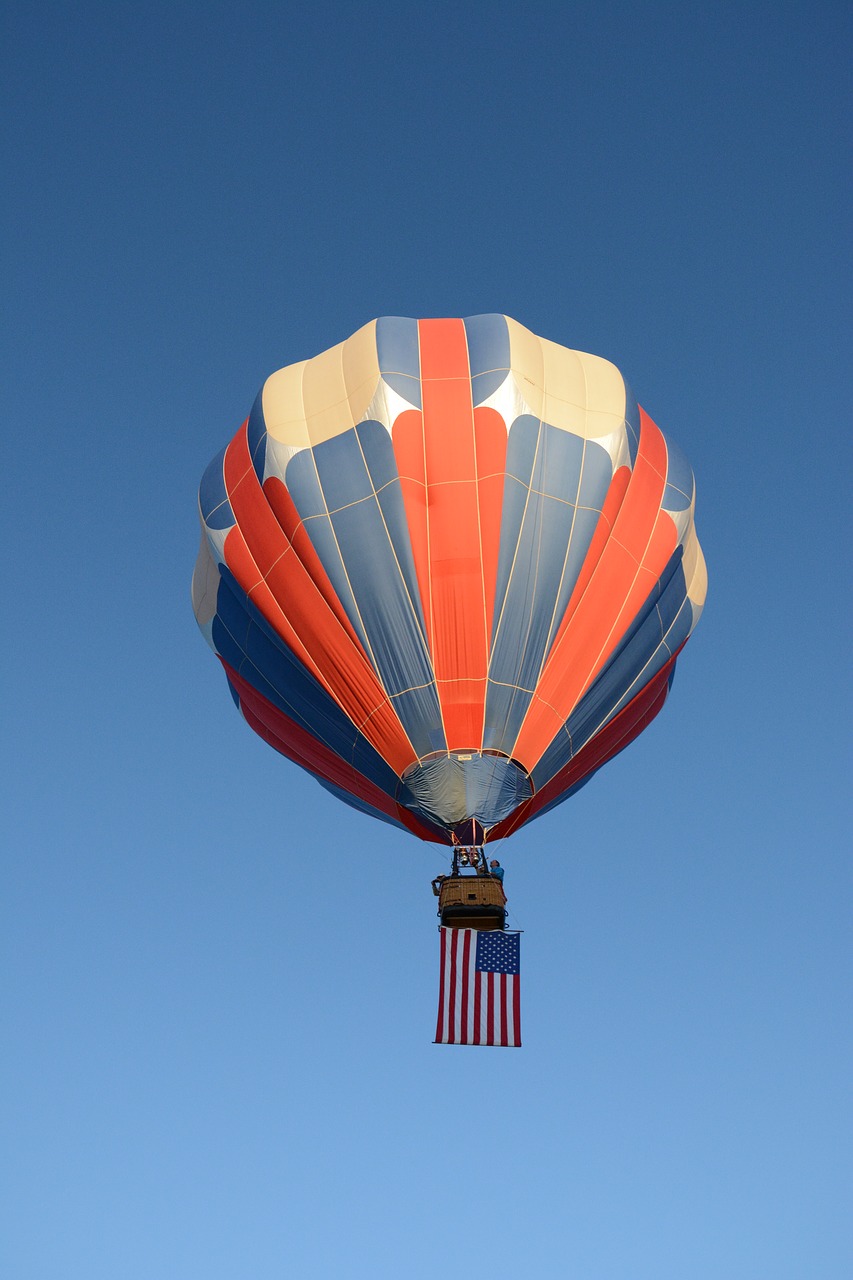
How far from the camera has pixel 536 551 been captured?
15328 millimetres

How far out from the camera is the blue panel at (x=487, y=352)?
52.0 ft

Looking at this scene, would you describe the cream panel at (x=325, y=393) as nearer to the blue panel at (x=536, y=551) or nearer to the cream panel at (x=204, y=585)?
the cream panel at (x=204, y=585)

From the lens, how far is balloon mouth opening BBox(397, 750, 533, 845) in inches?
574

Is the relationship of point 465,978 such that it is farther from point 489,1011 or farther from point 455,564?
point 455,564

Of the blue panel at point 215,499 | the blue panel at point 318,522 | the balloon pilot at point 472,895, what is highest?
the blue panel at point 215,499

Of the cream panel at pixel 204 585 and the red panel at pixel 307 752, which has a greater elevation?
the cream panel at pixel 204 585

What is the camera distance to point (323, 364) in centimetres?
1667

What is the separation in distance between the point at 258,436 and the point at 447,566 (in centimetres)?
274

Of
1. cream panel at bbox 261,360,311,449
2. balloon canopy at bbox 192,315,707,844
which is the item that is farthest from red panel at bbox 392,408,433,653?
cream panel at bbox 261,360,311,449

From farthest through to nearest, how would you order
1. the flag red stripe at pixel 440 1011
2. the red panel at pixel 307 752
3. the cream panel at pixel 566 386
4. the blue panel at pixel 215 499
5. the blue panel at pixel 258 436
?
the blue panel at pixel 215 499 → the blue panel at pixel 258 436 → the cream panel at pixel 566 386 → the red panel at pixel 307 752 → the flag red stripe at pixel 440 1011

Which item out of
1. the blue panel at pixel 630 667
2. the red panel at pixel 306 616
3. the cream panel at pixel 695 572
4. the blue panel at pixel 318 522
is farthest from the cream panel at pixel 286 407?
the cream panel at pixel 695 572

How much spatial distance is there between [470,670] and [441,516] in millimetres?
1544

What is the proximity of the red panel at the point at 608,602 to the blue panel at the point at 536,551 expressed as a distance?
0.19 m

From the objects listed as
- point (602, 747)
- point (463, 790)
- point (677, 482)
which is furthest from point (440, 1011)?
point (677, 482)
